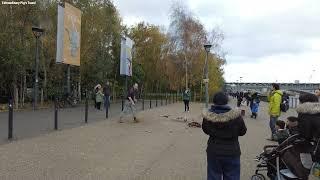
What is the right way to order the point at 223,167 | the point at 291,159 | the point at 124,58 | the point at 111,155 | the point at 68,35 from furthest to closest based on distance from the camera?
the point at 124,58 → the point at 68,35 → the point at 111,155 → the point at 291,159 → the point at 223,167

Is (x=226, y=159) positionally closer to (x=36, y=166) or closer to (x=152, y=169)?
(x=152, y=169)

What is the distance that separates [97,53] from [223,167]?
137 ft

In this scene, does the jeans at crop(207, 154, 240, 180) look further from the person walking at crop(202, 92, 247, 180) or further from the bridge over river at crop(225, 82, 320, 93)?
the bridge over river at crop(225, 82, 320, 93)

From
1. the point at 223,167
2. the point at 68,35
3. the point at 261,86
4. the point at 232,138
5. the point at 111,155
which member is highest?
the point at 68,35

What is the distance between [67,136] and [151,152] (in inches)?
138

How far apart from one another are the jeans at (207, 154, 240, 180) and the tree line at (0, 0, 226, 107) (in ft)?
82.3

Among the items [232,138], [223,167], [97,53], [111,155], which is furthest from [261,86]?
[232,138]

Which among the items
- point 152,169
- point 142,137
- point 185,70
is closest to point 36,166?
point 152,169

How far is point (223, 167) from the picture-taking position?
7293 mm

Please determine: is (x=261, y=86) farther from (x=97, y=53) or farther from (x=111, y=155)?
(x=111, y=155)

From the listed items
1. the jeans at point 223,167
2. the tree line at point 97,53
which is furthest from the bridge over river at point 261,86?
the jeans at point 223,167

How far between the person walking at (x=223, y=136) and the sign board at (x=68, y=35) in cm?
2400

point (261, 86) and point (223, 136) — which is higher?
point (223, 136)

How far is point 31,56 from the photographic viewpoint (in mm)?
34594
